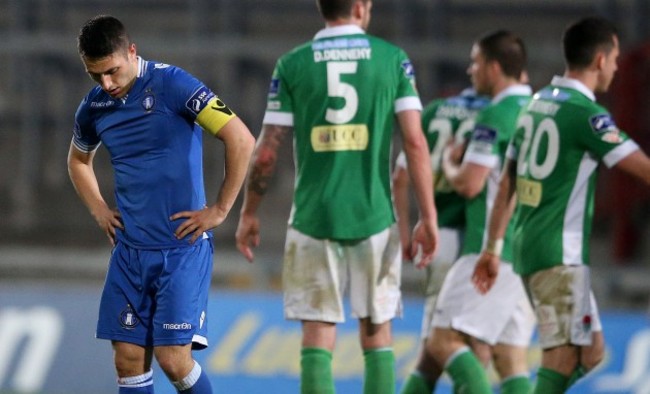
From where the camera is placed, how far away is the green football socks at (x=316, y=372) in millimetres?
5988

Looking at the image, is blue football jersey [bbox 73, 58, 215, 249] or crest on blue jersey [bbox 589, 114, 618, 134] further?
crest on blue jersey [bbox 589, 114, 618, 134]

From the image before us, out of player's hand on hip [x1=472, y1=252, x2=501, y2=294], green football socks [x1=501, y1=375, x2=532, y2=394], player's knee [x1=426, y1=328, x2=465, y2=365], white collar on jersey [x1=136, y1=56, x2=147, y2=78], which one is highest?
white collar on jersey [x1=136, y1=56, x2=147, y2=78]

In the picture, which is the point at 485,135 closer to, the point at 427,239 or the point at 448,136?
the point at 448,136

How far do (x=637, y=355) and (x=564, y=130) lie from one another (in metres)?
3.48

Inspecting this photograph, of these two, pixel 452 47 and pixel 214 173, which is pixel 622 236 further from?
pixel 214 173

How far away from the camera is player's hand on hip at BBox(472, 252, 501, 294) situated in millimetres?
6426

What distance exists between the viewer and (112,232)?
223 inches

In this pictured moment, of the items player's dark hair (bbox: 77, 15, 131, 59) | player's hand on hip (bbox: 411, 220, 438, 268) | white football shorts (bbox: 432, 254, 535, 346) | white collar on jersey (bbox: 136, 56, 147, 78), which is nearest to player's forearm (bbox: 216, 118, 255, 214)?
white collar on jersey (bbox: 136, 56, 147, 78)

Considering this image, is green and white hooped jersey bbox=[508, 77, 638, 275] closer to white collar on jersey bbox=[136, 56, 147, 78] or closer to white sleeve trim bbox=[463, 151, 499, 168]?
white sleeve trim bbox=[463, 151, 499, 168]

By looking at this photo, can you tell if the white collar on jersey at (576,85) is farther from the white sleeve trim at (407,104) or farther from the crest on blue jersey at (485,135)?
the crest on blue jersey at (485,135)

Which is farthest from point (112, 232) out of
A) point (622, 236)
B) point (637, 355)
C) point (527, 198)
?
point (622, 236)

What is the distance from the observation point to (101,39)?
5.28m

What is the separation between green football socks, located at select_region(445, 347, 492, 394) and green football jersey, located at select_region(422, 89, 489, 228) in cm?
78

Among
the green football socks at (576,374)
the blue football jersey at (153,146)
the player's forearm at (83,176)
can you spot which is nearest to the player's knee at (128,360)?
the blue football jersey at (153,146)
